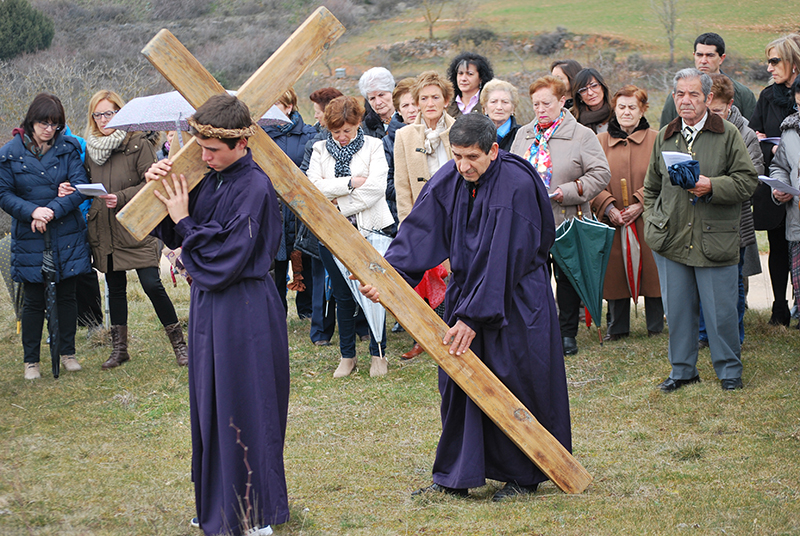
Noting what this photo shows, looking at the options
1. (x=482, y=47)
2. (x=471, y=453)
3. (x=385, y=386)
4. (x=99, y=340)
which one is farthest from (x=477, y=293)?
(x=482, y=47)

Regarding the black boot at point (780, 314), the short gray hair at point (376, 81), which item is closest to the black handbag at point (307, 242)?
the short gray hair at point (376, 81)

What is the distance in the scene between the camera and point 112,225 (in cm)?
731

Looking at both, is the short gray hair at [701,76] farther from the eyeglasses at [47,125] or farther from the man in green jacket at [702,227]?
the eyeglasses at [47,125]

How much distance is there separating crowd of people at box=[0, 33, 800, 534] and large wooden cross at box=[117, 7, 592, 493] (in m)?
0.10

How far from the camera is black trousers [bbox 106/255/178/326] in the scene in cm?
727

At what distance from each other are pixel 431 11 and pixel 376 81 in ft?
128

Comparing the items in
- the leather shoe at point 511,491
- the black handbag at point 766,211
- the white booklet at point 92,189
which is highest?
the white booklet at point 92,189

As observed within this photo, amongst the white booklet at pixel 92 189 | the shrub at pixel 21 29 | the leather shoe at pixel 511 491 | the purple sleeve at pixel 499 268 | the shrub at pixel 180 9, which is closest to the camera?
the purple sleeve at pixel 499 268

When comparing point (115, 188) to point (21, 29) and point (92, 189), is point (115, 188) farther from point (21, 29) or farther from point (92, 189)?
point (21, 29)

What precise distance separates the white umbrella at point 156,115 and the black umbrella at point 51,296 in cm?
120

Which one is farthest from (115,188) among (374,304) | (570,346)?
(570,346)

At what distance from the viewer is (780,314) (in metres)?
7.73

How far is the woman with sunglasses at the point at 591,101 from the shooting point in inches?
311

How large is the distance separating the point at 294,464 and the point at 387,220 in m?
2.62
